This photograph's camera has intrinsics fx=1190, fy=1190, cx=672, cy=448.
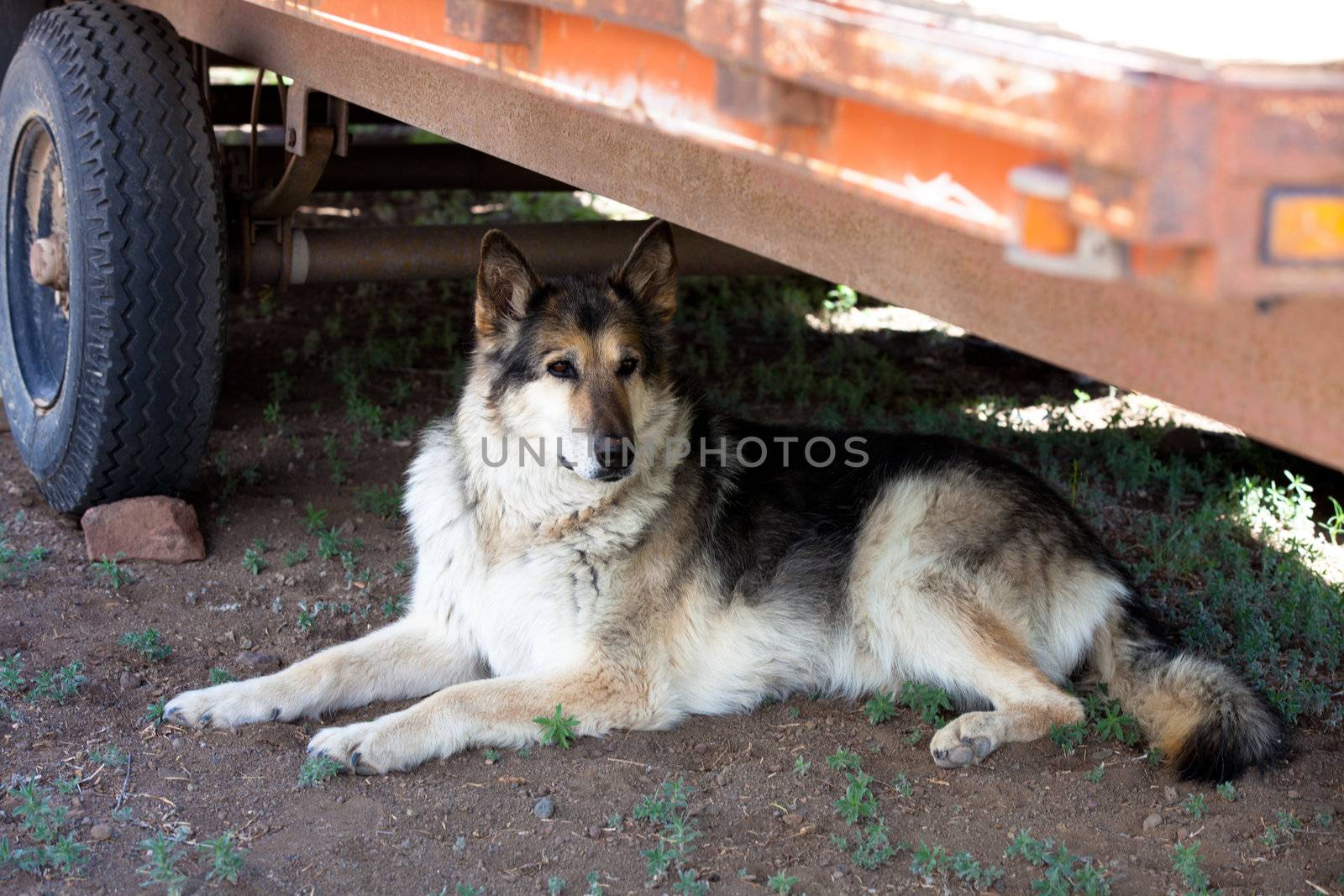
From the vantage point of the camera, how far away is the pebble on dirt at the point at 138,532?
4.87 m

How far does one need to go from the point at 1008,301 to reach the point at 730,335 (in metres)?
6.02

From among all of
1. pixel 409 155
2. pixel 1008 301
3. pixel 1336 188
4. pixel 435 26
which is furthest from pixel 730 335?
pixel 1336 188

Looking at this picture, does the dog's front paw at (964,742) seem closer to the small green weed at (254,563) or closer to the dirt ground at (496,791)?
the dirt ground at (496,791)

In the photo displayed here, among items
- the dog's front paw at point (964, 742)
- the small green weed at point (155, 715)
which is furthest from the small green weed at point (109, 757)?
the dog's front paw at point (964, 742)

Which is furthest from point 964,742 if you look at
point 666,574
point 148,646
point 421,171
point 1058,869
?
point 421,171

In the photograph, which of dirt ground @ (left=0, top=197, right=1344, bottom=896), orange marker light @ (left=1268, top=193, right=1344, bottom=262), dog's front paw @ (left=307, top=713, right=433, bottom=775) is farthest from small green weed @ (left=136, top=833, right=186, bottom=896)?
orange marker light @ (left=1268, top=193, right=1344, bottom=262)

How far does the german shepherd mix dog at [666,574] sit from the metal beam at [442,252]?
1.22m

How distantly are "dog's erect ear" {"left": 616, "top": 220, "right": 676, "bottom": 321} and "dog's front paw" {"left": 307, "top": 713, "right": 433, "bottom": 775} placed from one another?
1724mm

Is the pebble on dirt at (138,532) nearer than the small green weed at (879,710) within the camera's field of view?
No

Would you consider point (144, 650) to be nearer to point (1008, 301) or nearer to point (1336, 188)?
point (1008, 301)

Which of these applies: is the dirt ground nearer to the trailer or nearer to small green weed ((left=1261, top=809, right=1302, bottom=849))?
small green weed ((left=1261, top=809, right=1302, bottom=849))

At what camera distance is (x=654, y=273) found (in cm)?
436

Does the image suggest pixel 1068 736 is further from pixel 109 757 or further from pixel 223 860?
pixel 109 757

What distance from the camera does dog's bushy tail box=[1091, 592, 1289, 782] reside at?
3.62 metres
